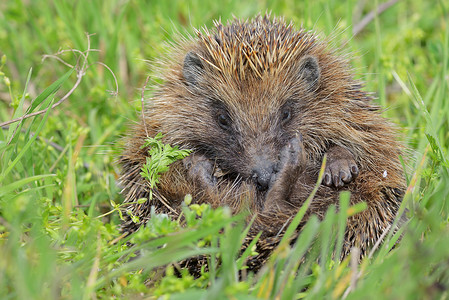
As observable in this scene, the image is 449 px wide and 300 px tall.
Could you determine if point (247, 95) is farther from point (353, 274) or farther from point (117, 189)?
point (353, 274)

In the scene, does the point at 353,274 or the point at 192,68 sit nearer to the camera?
the point at 353,274

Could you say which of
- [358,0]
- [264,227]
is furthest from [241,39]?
[358,0]

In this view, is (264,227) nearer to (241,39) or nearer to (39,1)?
(241,39)

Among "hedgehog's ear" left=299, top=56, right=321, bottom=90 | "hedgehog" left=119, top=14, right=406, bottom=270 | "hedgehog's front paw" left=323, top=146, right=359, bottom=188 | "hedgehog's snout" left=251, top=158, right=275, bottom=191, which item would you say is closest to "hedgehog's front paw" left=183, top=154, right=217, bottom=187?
"hedgehog" left=119, top=14, right=406, bottom=270

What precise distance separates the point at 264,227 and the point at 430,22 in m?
4.54

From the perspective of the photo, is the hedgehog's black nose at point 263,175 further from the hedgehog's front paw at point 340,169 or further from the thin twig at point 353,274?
the thin twig at point 353,274

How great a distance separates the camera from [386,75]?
5.26m

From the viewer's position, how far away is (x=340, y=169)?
11.9ft

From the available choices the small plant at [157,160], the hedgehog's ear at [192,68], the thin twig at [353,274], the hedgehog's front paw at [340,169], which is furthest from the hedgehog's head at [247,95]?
the thin twig at [353,274]

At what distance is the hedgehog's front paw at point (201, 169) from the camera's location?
144 inches

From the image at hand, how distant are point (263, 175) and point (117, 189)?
135cm

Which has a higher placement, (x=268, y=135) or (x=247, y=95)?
(x=247, y=95)

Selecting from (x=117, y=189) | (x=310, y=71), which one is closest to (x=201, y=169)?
(x=117, y=189)

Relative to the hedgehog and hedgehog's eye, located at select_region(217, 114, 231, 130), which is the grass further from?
hedgehog's eye, located at select_region(217, 114, 231, 130)
